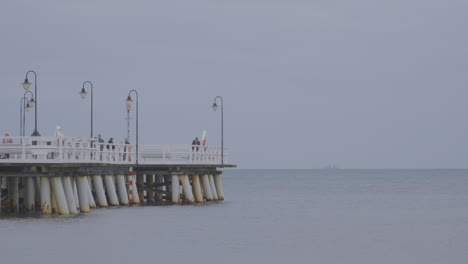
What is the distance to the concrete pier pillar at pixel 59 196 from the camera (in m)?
40.4

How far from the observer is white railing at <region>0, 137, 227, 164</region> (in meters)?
40.6

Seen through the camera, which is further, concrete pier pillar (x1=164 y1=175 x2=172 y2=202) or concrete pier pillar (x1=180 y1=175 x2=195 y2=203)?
concrete pier pillar (x1=164 y1=175 x2=172 y2=202)

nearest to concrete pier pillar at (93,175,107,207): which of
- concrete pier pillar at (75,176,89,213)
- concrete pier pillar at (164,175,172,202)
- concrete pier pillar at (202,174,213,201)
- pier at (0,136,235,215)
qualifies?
pier at (0,136,235,215)

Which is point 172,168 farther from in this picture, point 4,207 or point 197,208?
point 4,207

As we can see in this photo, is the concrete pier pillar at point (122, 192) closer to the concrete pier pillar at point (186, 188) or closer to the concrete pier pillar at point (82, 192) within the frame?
the concrete pier pillar at point (186, 188)

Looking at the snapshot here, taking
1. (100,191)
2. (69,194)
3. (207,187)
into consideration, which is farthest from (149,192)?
(69,194)

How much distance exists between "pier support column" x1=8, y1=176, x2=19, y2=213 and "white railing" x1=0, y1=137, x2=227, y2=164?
1053mm

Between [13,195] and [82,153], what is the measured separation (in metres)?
3.59

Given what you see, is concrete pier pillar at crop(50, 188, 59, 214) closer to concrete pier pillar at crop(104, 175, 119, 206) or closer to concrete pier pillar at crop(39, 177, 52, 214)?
concrete pier pillar at crop(39, 177, 52, 214)

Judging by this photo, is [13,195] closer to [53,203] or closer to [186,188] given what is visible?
[53,203]

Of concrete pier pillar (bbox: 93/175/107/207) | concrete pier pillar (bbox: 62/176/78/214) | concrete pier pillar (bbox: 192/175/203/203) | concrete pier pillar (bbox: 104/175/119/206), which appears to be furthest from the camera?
concrete pier pillar (bbox: 192/175/203/203)

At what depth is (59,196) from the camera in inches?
1598

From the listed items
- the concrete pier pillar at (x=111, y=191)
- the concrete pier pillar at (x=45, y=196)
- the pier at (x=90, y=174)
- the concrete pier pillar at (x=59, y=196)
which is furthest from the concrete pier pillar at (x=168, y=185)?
the concrete pier pillar at (x=45, y=196)

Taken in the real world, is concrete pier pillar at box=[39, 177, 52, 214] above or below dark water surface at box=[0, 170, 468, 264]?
above
